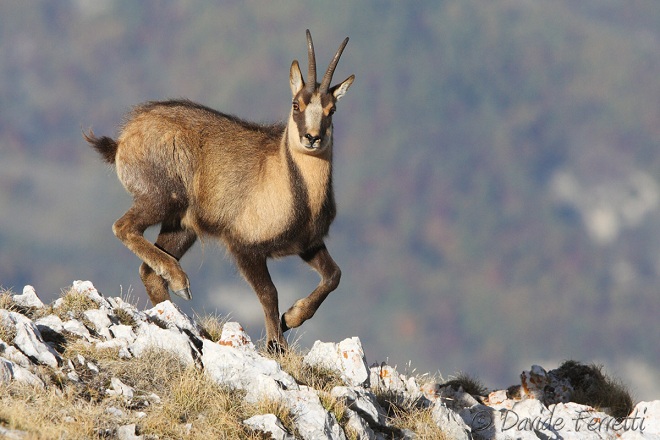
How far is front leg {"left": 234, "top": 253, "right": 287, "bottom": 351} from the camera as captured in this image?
9117mm

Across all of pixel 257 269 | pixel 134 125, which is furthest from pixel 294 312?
pixel 134 125

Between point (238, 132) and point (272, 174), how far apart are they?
0.75m

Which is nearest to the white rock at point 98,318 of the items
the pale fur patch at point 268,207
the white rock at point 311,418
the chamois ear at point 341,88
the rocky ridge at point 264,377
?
the rocky ridge at point 264,377

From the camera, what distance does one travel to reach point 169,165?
9477 mm

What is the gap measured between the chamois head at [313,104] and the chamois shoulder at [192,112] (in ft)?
2.45

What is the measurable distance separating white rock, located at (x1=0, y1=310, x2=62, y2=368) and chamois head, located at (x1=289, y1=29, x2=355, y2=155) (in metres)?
3.48

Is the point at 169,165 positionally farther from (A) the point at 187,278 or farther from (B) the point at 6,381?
(B) the point at 6,381

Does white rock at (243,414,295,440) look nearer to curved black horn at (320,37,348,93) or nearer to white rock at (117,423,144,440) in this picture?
white rock at (117,423,144,440)

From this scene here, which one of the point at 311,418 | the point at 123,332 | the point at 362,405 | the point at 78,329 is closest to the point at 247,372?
the point at 311,418

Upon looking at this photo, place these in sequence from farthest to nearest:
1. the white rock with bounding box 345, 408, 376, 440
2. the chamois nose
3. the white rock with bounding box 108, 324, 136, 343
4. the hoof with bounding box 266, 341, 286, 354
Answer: the chamois nose < the hoof with bounding box 266, 341, 286, 354 < the white rock with bounding box 108, 324, 136, 343 < the white rock with bounding box 345, 408, 376, 440

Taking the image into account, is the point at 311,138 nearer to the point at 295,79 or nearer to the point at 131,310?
the point at 295,79

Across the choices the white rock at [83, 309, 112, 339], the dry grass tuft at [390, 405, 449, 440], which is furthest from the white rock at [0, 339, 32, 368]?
the dry grass tuft at [390, 405, 449, 440]

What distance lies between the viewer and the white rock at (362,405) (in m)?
6.84

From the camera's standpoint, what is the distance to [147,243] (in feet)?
30.6
